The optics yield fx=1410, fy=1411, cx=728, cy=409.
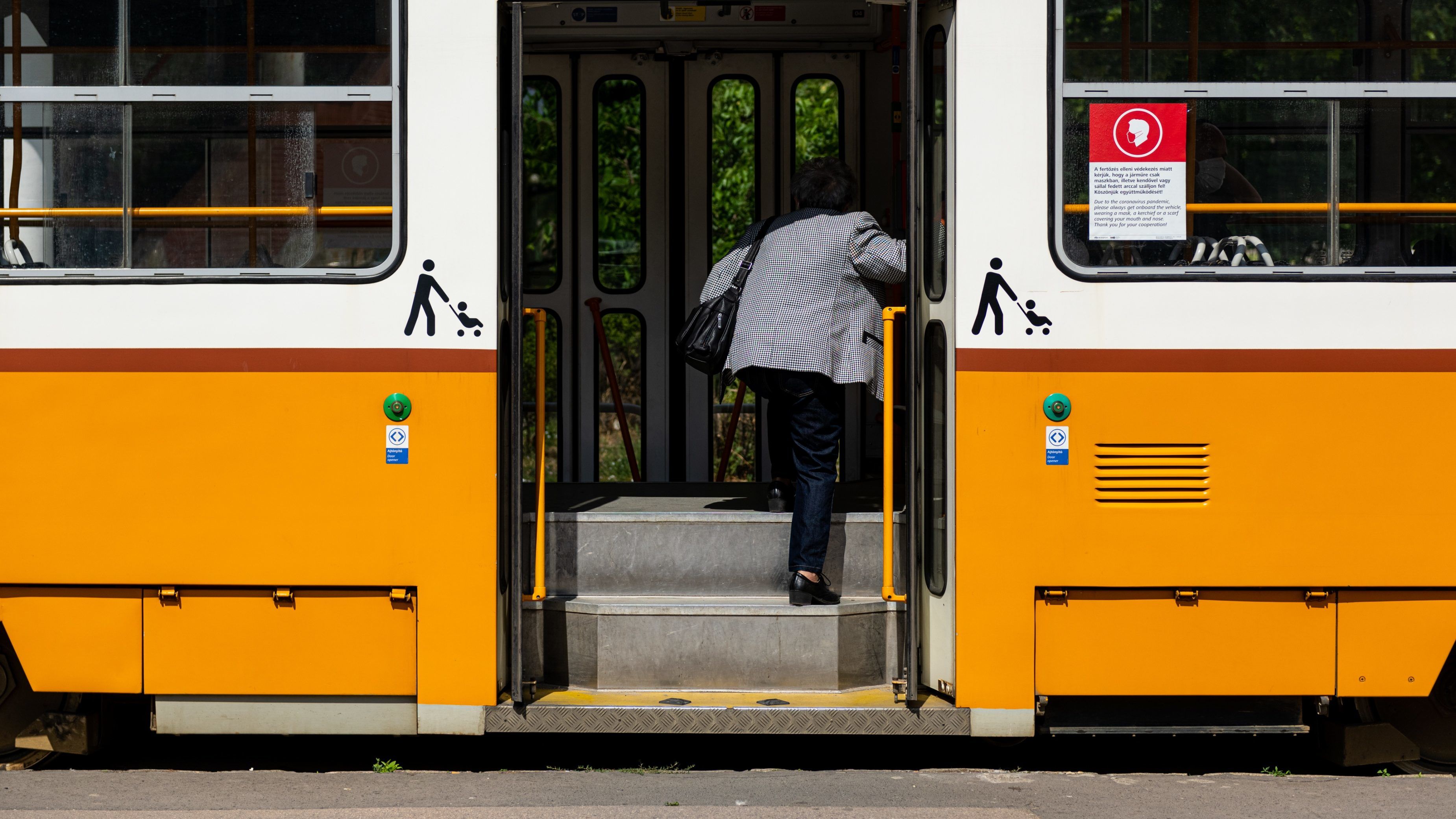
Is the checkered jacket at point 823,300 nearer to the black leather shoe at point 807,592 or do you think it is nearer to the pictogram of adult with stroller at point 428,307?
the black leather shoe at point 807,592

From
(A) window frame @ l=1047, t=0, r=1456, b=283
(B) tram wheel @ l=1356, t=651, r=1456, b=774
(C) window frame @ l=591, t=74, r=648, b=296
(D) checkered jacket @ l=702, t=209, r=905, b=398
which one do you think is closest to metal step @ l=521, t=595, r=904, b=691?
(D) checkered jacket @ l=702, t=209, r=905, b=398

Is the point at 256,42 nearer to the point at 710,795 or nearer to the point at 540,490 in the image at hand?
the point at 540,490

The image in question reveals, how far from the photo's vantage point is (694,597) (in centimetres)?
500

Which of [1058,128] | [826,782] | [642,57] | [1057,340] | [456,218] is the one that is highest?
[642,57]

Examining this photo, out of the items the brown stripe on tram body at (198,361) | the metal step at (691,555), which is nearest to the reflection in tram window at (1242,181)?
the metal step at (691,555)

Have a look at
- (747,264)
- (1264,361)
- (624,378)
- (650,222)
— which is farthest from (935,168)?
(624,378)

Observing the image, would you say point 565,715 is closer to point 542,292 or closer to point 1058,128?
point 1058,128

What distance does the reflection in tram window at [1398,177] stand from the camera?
4.45 m

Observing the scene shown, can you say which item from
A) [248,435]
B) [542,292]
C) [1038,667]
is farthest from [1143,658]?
[542,292]

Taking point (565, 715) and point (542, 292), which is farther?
point (542, 292)

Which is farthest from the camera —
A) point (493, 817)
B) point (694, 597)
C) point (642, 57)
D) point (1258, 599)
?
point (642, 57)

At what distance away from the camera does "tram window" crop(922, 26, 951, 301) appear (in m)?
4.64

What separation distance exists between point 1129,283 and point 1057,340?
0.94ft

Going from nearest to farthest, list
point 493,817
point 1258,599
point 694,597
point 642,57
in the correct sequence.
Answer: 1. point 493,817
2. point 1258,599
3. point 694,597
4. point 642,57
